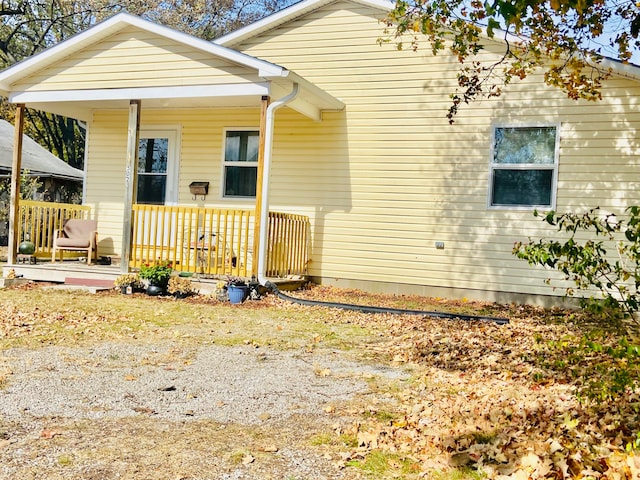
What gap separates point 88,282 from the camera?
9367 millimetres

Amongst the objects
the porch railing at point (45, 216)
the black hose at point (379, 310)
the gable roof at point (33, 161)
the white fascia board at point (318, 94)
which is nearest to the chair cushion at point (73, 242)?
the porch railing at point (45, 216)

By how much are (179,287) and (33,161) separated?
1338cm

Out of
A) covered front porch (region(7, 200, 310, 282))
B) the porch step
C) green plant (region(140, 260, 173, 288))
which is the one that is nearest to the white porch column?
covered front porch (region(7, 200, 310, 282))

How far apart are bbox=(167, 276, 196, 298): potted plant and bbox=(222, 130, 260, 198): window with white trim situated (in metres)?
2.47

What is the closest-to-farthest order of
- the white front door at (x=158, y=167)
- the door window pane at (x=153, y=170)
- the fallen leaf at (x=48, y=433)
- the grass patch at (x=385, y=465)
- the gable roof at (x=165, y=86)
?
the grass patch at (x=385, y=465) < the fallen leaf at (x=48, y=433) < the gable roof at (x=165, y=86) < the white front door at (x=158, y=167) < the door window pane at (x=153, y=170)

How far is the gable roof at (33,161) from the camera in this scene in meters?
18.0

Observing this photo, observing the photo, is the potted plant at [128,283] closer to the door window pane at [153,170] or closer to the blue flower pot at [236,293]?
the blue flower pot at [236,293]

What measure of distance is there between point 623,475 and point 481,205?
7.32 metres

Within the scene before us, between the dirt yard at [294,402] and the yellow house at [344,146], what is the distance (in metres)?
2.73

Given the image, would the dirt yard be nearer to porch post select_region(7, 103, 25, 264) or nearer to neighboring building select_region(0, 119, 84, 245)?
porch post select_region(7, 103, 25, 264)

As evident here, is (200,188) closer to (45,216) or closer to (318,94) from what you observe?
(45,216)

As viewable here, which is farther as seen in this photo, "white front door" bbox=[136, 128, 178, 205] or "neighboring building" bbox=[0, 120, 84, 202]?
"neighboring building" bbox=[0, 120, 84, 202]

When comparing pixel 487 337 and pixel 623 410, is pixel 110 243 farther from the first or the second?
pixel 623 410

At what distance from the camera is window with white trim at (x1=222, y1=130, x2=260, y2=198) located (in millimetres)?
10812
